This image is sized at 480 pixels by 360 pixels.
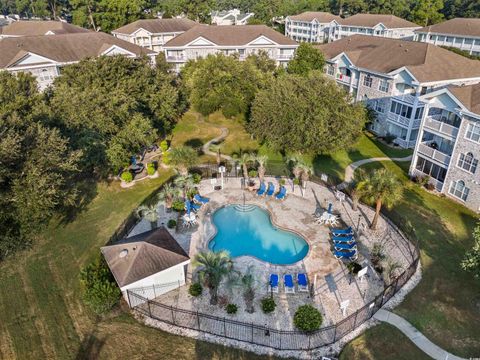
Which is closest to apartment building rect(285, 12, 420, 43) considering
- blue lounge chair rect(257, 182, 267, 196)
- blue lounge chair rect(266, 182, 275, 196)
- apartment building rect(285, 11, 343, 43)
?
apartment building rect(285, 11, 343, 43)

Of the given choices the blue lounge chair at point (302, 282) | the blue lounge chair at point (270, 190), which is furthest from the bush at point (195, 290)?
the blue lounge chair at point (270, 190)

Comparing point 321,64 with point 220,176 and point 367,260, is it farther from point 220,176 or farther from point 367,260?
point 367,260

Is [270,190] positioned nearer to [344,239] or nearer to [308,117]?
[308,117]

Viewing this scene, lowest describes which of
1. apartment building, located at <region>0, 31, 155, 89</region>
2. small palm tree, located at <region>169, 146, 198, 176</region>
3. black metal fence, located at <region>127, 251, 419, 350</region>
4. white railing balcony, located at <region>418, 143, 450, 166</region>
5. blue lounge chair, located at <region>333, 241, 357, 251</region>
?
black metal fence, located at <region>127, 251, 419, 350</region>

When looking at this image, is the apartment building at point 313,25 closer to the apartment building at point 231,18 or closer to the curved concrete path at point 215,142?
the apartment building at point 231,18

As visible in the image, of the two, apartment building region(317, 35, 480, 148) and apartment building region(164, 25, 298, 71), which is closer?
apartment building region(317, 35, 480, 148)

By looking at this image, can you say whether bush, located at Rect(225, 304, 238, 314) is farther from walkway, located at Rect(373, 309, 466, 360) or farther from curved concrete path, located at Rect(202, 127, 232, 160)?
curved concrete path, located at Rect(202, 127, 232, 160)
